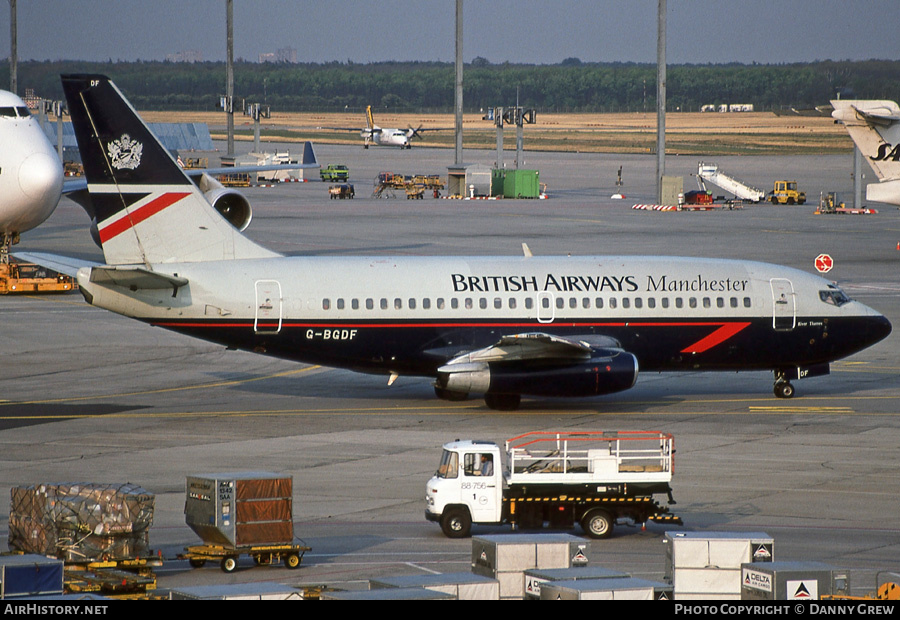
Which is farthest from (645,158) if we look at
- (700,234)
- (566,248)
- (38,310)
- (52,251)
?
(38,310)

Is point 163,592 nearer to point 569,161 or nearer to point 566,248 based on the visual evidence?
point 566,248

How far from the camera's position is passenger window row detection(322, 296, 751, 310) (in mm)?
35469

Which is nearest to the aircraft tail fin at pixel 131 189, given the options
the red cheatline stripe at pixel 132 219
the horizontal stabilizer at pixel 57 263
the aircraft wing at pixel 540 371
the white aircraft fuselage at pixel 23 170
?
the red cheatline stripe at pixel 132 219

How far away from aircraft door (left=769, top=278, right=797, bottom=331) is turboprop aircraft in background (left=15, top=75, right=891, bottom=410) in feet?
0.10

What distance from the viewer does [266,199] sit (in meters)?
118

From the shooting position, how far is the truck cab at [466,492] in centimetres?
2345

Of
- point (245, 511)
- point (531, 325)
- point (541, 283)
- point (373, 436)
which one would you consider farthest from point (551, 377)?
point (245, 511)

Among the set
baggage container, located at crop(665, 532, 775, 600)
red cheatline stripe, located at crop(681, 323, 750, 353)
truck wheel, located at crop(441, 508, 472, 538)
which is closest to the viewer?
baggage container, located at crop(665, 532, 775, 600)

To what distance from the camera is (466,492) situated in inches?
928

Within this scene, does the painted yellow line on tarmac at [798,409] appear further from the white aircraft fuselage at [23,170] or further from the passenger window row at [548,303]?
the white aircraft fuselage at [23,170]

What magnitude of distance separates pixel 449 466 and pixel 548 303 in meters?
13.0

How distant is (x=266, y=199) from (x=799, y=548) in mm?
99947

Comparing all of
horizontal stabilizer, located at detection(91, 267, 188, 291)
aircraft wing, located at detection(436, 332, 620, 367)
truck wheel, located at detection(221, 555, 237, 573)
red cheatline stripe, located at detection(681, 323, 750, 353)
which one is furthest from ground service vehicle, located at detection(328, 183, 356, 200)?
truck wheel, located at detection(221, 555, 237, 573)

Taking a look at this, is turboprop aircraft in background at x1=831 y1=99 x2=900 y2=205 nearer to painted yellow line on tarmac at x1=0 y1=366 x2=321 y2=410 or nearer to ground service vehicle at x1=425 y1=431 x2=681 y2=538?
painted yellow line on tarmac at x1=0 y1=366 x2=321 y2=410
